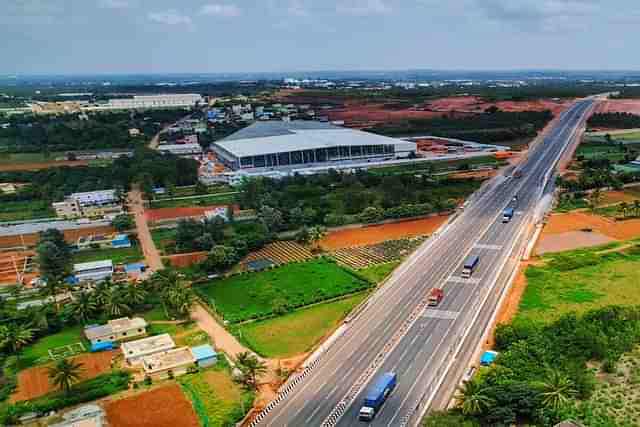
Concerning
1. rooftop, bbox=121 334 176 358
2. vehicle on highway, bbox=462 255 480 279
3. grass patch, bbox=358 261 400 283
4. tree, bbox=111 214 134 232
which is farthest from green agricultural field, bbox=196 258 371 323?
tree, bbox=111 214 134 232

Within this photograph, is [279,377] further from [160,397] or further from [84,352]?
[84,352]

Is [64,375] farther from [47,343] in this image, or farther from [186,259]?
[186,259]

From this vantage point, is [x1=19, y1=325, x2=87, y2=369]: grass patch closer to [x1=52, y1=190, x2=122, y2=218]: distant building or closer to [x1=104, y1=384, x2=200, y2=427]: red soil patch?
[x1=104, y1=384, x2=200, y2=427]: red soil patch

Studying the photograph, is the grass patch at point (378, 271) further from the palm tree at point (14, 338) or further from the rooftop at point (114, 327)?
the palm tree at point (14, 338)

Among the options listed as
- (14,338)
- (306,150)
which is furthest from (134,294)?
(306,150)

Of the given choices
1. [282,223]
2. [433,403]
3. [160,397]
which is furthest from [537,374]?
[282,223]

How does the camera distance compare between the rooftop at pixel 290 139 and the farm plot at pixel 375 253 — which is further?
the rooftop at pixel 290 139

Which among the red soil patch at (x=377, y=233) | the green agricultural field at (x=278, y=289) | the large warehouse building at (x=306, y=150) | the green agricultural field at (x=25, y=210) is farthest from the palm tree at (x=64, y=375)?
the large warehouse building at (x=306, y=150)
